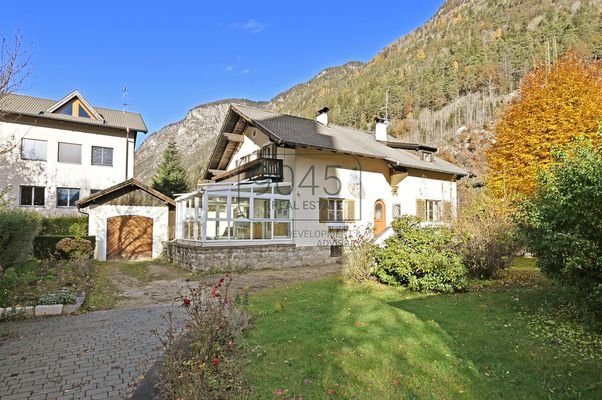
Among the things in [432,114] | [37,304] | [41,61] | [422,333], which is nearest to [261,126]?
[41,61]

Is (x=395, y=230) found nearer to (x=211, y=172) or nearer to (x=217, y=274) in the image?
(x=217, y=274)

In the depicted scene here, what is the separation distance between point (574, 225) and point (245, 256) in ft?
33.9

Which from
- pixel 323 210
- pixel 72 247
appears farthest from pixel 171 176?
pixel 323 210

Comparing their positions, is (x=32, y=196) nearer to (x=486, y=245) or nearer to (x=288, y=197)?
(x=288, y=197)

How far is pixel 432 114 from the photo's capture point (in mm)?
47312

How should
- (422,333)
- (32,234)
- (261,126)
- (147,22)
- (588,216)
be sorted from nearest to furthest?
(588,216) < (422,333) < (32,234) < (261,126) < (147,22)

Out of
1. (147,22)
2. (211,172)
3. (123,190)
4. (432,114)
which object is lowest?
(123,190)

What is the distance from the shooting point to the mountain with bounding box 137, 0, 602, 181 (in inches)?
1534

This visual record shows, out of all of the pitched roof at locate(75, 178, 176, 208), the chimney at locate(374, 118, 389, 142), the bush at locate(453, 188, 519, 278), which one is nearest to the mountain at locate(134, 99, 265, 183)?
the chimney at locate(374, 118, 389, 142)

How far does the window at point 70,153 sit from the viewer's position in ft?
68.2

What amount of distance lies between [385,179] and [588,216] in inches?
532

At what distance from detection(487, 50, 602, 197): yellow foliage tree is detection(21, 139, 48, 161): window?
25.4m

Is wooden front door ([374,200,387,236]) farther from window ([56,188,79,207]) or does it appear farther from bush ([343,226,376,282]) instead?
window ([56,188,79,207])

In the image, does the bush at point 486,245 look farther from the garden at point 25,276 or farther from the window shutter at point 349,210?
the garden at point 25,276
